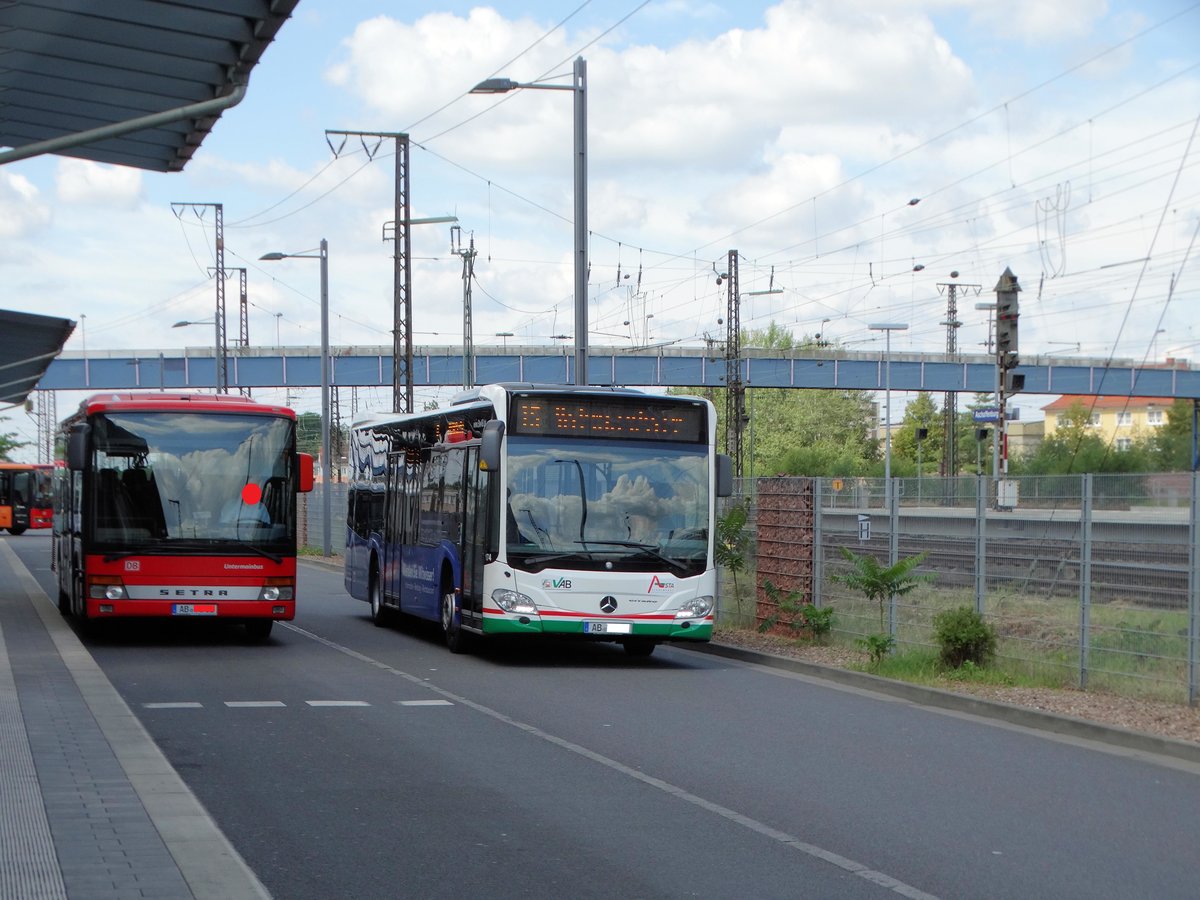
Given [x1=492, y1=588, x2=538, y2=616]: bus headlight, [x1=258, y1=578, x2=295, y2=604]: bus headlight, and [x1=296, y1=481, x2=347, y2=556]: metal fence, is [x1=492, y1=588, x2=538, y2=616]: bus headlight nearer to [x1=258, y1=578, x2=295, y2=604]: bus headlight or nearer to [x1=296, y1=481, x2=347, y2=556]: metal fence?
[x1=258, y1=578, x2=295, y2=604]: bus headlight

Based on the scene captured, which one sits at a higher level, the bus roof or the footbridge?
the footbridge

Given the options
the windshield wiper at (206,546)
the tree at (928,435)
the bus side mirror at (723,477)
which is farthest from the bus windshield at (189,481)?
the tree at (928,435)

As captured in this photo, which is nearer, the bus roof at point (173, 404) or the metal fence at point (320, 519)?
the bus roof at point (173, 404)

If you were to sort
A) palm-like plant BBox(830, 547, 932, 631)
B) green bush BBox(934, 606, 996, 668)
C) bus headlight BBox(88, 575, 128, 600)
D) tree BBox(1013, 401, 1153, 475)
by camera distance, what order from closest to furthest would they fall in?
green bush BBox(934, 606, 996, 668)
palm-like plant BBox(830, 547, 932, 631)
bus headlight BBox(88, 575, 128, 600)
tree BBox(1013, 401, 1153, 475)

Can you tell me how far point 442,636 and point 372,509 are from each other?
3298 mm

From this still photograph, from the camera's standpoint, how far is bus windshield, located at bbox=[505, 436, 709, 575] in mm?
16969

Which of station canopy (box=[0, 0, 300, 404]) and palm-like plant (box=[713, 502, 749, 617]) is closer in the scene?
station canopy (box=[0, 0, 300, 404])

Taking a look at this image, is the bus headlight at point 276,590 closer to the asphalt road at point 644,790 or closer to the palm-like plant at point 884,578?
the asphalt road at point 644,790

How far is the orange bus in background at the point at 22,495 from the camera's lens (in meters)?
76.2

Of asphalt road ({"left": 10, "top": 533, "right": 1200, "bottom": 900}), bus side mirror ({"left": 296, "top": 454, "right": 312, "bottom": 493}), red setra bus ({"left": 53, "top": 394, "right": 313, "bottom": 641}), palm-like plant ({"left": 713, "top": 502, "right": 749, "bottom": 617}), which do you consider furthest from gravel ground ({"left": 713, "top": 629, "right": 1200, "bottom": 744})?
red setra bus ({"left": 53, "top": 394, "right": 313, "bottom": 641})

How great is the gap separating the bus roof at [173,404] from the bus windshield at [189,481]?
8 cm

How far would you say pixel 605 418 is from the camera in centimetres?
1752

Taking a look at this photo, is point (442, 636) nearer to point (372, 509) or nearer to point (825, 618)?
point (372, 509)

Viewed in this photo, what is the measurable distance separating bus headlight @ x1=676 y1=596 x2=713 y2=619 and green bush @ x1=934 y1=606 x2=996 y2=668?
2766mm
